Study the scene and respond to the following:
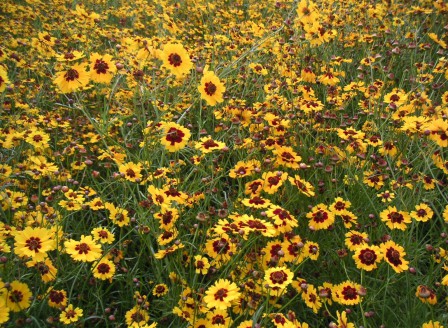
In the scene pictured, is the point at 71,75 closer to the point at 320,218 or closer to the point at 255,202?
the point at 255,202

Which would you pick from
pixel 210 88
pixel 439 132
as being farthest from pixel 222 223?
pixel 439 132

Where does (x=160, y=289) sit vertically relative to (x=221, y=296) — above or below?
below

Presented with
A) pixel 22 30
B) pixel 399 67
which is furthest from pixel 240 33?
pixel 22 30

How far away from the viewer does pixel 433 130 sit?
1897 mm

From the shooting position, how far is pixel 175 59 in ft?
6.47

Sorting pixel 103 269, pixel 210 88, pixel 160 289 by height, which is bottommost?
pixel 160 289

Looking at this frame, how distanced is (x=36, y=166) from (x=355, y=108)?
2151 millimetres

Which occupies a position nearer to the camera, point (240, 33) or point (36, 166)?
point (36, 166)

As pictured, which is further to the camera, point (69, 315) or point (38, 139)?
point (38, 139)

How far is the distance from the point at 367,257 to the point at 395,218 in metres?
0.31

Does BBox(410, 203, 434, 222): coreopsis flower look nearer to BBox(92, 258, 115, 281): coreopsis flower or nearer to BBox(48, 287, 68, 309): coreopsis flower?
BBox(92, 258, 115, 281): coreopsis flower

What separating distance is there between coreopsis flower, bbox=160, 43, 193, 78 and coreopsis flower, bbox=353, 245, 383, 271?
1.09 m

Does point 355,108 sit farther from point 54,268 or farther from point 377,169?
point 54,268

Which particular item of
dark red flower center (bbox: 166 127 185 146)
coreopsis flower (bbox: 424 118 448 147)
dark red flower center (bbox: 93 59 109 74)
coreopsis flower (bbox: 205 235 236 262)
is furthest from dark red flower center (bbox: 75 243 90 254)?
coreopsis flower (bbox: 424 118 448 147)
